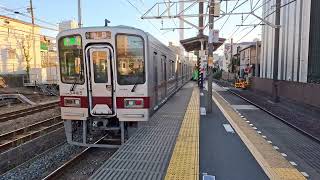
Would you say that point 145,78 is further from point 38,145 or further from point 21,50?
point 21,50

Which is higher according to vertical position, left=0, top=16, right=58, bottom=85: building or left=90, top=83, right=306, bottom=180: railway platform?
left=0, top=16, right=58, bottom=85: building

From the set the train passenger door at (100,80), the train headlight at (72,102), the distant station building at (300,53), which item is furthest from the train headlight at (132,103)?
Result: the distant station building at (300,53)

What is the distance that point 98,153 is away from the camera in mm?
8219

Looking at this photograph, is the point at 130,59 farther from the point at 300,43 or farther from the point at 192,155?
the point at 300,43

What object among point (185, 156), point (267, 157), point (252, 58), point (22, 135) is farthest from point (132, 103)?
point (252, 58)

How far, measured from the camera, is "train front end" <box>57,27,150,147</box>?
7.56 meters

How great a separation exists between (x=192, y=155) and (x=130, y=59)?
2.88 m

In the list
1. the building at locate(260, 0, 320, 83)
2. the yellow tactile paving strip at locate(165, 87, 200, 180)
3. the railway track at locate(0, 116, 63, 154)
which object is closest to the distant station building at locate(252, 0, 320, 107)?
the building at locate(260, 0, 320, 83)

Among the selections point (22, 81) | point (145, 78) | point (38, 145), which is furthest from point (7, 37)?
point (145, 78)

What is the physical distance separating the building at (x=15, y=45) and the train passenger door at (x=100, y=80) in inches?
1173

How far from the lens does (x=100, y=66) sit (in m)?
7.68

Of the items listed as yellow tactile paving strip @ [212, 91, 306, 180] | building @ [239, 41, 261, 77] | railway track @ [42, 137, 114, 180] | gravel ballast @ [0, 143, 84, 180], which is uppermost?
building @ [239, 41, 261, 77]

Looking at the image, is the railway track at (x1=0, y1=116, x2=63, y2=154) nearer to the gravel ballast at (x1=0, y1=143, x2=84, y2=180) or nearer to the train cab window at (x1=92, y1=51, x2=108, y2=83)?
the gravel ballast at (x1=0, y1=143, x2=84, y2=180)

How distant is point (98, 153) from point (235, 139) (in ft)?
13.0
